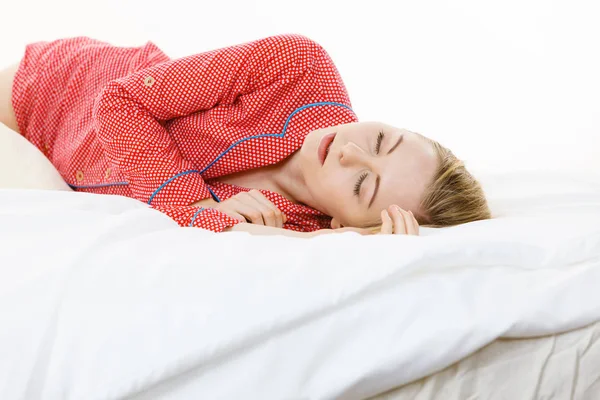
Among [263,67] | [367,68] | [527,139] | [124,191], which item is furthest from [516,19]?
[124,191]

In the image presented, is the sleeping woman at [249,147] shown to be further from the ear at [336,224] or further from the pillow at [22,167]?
the pillow at [22,167]

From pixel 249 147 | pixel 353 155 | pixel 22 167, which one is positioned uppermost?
pixel 353 155

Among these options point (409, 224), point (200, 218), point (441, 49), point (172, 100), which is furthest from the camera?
point (441, 49)

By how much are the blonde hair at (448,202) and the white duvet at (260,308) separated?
1.41 feet

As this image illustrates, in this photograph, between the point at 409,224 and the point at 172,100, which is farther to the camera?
the point at 172,100

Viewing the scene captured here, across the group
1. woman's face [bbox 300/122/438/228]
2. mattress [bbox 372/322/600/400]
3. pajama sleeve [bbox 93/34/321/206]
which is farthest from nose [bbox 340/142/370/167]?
mattress [bbox 372/322/600/400]

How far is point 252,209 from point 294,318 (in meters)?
0.67

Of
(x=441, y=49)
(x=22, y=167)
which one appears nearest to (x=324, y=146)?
(x=22, y=167)

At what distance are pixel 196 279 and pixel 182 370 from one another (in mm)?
104

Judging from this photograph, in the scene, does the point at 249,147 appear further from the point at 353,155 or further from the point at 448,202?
the point at 448,202

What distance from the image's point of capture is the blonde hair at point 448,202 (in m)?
1.18

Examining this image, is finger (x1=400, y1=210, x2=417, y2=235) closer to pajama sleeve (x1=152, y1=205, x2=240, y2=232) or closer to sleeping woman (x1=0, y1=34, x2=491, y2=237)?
sleeping woman (x1=0, y1=34, x2=491, y2=237)

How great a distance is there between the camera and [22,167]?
1.29 meters

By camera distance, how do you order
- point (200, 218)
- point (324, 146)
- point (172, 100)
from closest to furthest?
point (200, 218)
point (324, 146)
point (172, 100)
